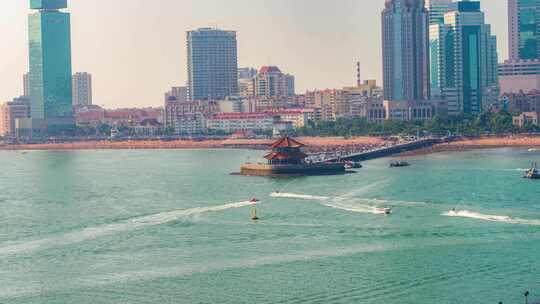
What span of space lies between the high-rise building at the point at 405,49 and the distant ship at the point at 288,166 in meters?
76.2

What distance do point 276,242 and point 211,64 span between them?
5912 inches

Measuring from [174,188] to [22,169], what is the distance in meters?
28.1

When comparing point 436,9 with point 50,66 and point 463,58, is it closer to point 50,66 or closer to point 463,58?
point 463,58

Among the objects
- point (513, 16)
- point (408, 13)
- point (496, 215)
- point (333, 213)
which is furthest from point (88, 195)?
point (513, 16)

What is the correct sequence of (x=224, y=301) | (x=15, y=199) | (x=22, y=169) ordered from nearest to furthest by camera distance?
(x=224, y=301) → (x=15, y=199) → (x=22, y=169)

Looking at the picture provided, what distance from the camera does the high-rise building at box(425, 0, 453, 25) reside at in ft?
525

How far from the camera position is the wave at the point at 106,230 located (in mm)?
39250

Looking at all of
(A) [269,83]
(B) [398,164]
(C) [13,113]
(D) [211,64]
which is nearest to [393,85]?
(A) [269,83]

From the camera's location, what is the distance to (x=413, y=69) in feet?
485

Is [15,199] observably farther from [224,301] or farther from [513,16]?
[513,16]

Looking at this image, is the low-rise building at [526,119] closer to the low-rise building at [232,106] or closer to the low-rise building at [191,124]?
the low-rise building at [191,124]

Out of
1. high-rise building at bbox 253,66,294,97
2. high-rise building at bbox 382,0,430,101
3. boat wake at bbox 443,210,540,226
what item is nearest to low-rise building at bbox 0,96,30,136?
high-rise building at bbox 253,66,294,97

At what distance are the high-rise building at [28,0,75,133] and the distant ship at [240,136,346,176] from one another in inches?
3647

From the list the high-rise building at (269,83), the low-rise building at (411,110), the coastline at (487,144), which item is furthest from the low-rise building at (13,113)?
the coastline at (487,144)
